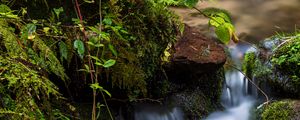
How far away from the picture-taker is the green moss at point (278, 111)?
3859 mm

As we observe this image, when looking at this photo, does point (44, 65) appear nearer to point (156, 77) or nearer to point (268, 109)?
point (156, 77)

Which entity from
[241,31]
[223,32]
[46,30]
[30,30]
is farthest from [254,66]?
[30,30]

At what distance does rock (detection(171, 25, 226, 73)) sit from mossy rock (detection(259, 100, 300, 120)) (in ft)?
2.41

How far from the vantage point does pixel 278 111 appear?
3959 mm

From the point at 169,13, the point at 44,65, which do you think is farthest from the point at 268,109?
the point at 44,65

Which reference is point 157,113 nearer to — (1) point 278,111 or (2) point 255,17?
(1) point 278,111

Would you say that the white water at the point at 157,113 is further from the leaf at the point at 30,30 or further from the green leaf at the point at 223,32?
the leaf at the point at 30,30

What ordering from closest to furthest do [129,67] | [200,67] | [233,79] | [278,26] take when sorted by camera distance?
[129,67] < [200,67] < [233,79] < [278,26]

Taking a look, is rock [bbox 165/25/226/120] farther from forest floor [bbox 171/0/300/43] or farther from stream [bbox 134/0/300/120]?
forest floor [bbox 171/0/300/43]

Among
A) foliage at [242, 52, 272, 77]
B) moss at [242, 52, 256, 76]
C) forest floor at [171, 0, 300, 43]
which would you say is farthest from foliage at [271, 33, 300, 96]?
forest floor at [171, 0, 300, 43]

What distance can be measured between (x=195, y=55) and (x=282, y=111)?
1.07m

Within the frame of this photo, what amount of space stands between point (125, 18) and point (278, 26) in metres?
4.79

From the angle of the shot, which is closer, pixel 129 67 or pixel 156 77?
pixel 129 67

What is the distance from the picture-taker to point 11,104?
1364 mm
